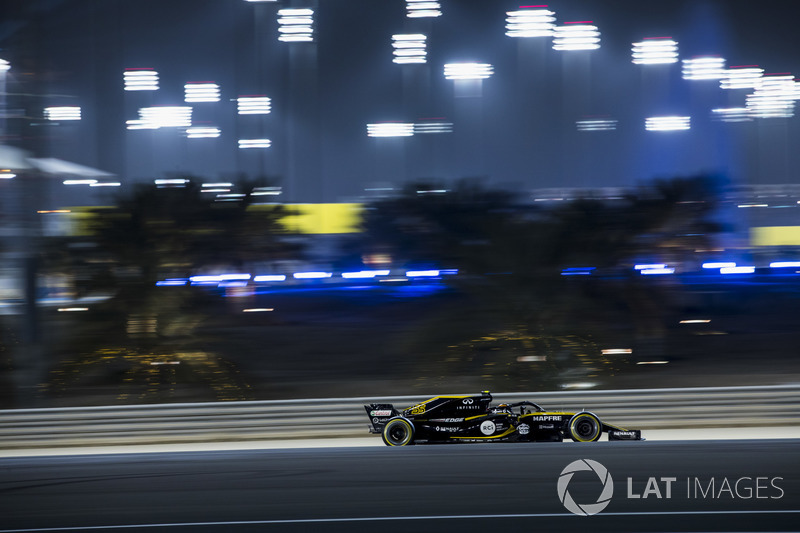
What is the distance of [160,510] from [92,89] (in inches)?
536

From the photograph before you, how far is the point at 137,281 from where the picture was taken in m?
14.6

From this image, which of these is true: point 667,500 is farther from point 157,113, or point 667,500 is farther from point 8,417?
point 157,113

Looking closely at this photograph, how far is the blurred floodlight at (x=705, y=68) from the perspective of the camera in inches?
740

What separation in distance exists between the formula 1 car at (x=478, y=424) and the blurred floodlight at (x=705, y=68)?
40.6 ft

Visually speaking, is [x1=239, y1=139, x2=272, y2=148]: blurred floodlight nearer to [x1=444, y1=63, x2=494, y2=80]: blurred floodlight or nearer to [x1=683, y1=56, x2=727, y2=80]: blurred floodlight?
[x1=444, y1=63, x2=494, y2=80]: blurred floodlight

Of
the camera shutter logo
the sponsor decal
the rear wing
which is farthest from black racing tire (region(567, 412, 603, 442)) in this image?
the rear wing

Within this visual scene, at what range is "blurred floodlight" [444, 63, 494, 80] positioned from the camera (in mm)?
18797

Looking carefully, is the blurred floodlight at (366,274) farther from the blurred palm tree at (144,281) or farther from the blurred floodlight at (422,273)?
the blurred palm tree at (144,281)

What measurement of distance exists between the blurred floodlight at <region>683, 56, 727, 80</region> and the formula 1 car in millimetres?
12383

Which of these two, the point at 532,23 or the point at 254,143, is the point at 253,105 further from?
the point at 532,23

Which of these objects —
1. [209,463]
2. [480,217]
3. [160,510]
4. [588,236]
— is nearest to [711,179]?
[588,236]

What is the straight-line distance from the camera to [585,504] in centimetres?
663

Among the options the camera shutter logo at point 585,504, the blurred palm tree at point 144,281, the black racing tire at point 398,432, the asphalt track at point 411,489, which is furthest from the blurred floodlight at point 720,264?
the blurred palm tree at point 144,281

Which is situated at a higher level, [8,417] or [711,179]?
[711,179]
